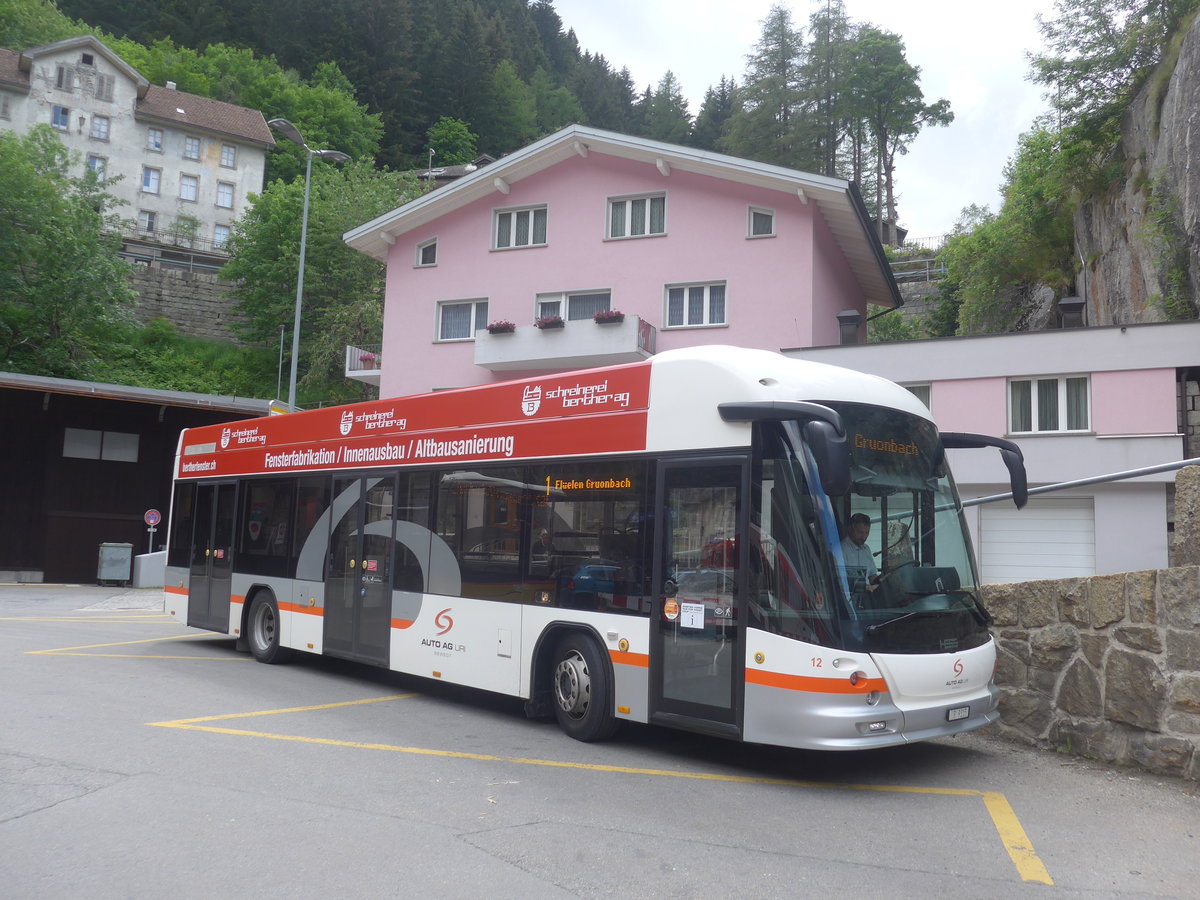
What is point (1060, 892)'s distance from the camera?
16.3 feet

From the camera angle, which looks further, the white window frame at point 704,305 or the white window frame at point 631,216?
the white window frame at point 631,216

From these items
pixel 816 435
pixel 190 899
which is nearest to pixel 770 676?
pixel 816 435

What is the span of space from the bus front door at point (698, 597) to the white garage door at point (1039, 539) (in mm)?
16345

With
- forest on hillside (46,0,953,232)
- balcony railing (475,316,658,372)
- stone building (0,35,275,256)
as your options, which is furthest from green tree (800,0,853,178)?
stone building (0,35,275,256)

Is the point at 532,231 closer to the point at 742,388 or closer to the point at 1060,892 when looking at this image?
the point at 742,388

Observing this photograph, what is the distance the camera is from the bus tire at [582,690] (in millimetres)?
8047

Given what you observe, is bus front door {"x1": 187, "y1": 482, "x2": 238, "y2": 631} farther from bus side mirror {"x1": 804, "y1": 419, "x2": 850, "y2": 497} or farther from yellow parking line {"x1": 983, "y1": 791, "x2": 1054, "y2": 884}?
yellow parking line {"x1": 983, "y1": 791, "x2": 1054, "y2": 884}

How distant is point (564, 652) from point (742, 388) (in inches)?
109

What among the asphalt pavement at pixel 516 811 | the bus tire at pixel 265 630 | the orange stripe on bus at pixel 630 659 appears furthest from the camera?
the bus tire at pixel 265 630

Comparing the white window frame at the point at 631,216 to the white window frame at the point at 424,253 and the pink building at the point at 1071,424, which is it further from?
the pink building at the point at 1071,424

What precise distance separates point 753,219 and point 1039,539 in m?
10.8

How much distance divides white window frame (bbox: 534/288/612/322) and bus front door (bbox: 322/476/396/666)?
17913mm

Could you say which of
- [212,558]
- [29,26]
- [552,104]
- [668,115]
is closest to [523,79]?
[552,104]

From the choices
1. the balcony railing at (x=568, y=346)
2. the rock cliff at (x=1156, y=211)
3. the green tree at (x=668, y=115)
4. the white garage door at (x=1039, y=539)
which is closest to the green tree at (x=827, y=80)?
the green tree at (x=668, y=115)
